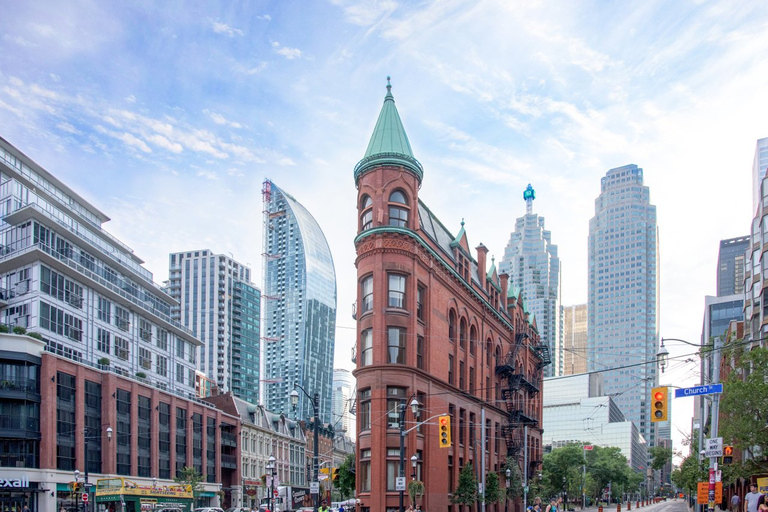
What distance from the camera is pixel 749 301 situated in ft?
202

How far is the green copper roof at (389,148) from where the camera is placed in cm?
4803

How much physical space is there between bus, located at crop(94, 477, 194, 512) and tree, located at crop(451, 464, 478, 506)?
62.0 feet

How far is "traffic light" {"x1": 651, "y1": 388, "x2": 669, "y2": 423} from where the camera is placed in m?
31.1

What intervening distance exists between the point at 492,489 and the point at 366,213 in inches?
927

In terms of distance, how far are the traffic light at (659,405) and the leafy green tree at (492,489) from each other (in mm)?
26604

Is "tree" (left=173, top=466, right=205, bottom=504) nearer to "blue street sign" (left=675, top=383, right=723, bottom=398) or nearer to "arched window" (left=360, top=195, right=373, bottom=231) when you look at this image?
"arched window" (left=360, top=195, right=373, bottom=231)

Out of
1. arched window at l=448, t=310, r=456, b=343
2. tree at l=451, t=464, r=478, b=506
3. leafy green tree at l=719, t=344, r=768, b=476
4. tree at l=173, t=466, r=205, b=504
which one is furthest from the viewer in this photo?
tree at l=173, t=466, r=205, b=504

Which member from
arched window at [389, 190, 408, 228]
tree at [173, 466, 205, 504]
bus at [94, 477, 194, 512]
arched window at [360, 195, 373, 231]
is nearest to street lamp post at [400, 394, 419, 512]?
arched window at [389, 190, 408, 228]

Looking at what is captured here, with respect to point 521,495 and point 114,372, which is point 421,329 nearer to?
point 521,495

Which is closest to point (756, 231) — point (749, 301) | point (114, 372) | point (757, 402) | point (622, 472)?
point (749, 301)

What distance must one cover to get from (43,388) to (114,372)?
34.9 feet

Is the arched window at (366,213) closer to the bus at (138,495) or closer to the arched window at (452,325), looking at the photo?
the arched window at (452,325)

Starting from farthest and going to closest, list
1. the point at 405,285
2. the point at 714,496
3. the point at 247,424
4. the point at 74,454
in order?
the point at 247,424 < the point at 74,454 < the point at 405,285 < the point at 714,496

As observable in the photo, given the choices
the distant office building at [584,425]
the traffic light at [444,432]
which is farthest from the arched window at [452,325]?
the distant office building at [584,425]
